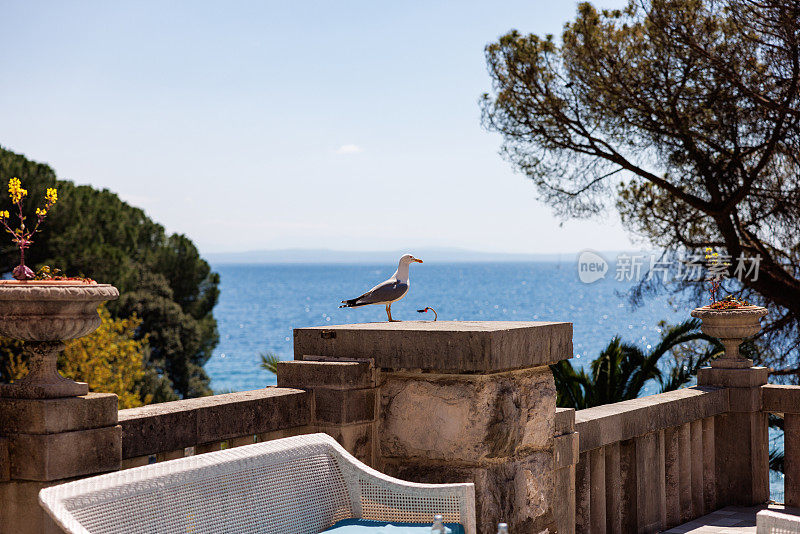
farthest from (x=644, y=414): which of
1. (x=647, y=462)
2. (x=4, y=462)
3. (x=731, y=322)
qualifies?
(x=4, y=462)

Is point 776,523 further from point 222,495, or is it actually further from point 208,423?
point 208,423

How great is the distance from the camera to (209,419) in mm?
3262

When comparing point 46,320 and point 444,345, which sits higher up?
point 46,320

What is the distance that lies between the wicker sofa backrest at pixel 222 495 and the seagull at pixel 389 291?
2.86ft

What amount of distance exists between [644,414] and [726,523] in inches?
43.9

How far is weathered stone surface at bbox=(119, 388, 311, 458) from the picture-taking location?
3.05 meters

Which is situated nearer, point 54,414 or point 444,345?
point 54,414

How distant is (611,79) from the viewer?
11.6 m

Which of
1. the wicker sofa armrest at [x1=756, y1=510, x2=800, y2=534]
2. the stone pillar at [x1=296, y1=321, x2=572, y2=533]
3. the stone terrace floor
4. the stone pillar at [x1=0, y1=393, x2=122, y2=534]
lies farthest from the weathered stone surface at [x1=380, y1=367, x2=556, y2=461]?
the stone terrace floor

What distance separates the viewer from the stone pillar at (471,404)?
3.57 m

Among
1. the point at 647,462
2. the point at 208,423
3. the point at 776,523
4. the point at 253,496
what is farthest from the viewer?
the point at 647,462

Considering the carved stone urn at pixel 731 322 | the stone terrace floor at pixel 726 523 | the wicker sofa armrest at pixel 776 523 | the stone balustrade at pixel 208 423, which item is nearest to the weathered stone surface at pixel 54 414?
the stone balustrade at pixel 208 423

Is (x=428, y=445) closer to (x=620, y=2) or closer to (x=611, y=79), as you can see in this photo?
(x=611, y=79)

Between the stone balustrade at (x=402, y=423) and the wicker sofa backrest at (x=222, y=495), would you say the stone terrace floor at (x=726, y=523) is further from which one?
the wicker sofa backrest at (x=222, y=495)
